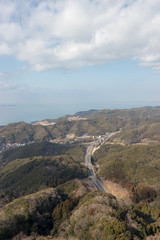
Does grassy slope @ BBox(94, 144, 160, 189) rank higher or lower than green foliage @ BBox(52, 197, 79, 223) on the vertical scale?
lower

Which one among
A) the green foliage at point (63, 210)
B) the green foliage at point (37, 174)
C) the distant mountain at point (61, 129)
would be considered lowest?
the green foliage at point (37, 174)

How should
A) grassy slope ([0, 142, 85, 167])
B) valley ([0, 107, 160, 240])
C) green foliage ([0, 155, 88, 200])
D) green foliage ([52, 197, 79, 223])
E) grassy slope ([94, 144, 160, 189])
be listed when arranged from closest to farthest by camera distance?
valley ([0, 107, 160, 240]) → green foliage ([52, 197, 79, 223]) → green foliage ([0, 155, 88, 200]) → grassy slope ([94, 144, 160, 189]) → grassy slope ([0, 142, 85, 167])

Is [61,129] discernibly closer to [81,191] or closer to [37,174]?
[37,174]

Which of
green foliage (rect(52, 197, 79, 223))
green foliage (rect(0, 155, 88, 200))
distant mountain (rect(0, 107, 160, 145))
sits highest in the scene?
distant mountain (rect(0, 107, 160, 145))

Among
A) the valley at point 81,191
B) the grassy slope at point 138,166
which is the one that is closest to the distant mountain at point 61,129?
the valley at point 81,191

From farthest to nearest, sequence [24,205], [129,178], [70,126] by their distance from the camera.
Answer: [70,126] → [129,178] → [24,205]

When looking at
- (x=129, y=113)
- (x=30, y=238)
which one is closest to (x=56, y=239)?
(x=30, y=238)

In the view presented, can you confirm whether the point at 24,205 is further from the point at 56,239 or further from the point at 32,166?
the point at 32,166

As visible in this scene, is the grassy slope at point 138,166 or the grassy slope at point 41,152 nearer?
the grassy slope at point 138,166

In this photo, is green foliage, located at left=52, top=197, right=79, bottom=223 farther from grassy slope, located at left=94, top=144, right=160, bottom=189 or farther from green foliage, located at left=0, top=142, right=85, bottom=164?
green foliage, located at left=0, top=142, right=85, bottom=164

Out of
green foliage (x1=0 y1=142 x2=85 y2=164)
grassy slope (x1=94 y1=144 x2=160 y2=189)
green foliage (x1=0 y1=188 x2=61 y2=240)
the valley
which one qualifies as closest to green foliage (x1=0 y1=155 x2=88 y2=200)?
the valley

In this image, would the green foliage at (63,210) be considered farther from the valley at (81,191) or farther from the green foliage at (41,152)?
the green foliage at (41,152)
